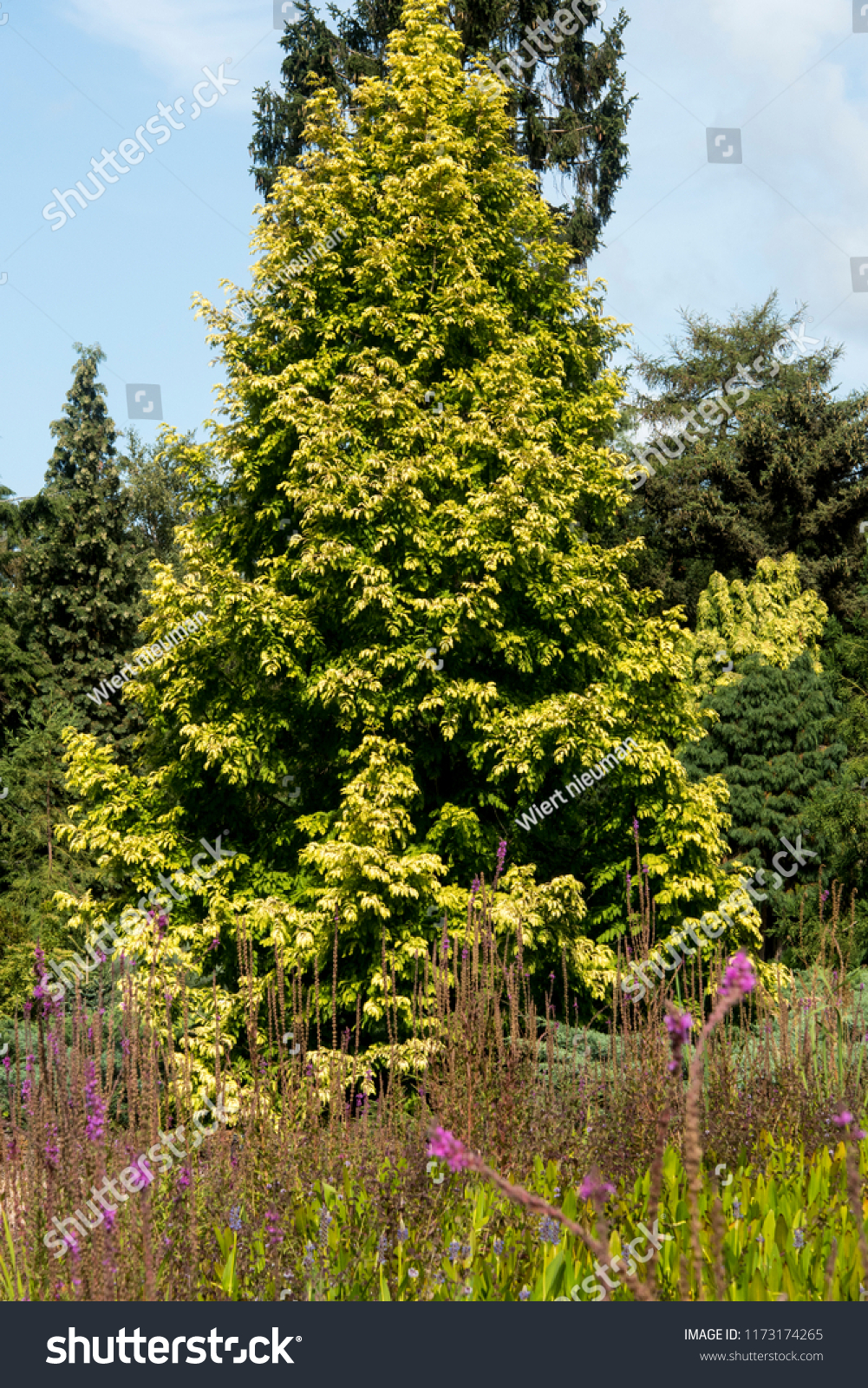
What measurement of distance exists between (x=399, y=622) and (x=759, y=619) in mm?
13920

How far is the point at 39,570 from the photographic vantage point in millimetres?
24484

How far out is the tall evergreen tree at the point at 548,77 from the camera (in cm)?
1825

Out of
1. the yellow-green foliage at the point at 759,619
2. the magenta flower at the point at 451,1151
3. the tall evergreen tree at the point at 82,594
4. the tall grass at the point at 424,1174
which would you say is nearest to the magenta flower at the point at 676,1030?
the magenta flower at the point at 451,1151

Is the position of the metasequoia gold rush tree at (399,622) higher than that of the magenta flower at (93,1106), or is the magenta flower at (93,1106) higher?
the metasequoia gold rush tree at (399,622)

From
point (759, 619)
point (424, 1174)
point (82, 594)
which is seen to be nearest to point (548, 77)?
point (759, 619)

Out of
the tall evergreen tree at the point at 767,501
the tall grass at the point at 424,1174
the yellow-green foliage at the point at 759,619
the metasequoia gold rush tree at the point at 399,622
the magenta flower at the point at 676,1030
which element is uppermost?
the tall evergreen tree at the point at 767,501

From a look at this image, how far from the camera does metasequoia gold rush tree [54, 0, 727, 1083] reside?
35.2 feet

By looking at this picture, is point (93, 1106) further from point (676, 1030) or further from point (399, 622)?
point (399, 622)

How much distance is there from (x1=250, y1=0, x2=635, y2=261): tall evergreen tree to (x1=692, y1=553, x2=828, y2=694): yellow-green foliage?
8169 millimetres

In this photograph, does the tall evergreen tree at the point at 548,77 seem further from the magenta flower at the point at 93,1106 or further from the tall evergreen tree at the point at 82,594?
the magenta flower at the point at 93,1106

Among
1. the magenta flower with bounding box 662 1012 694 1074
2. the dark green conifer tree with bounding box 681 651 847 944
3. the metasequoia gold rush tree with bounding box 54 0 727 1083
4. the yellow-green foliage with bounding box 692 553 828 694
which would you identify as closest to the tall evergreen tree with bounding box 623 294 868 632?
the yellow-green foliage with bounding box 692 553 828 694

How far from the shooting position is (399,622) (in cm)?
1112

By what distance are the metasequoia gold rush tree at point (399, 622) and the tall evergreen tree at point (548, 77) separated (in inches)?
183
